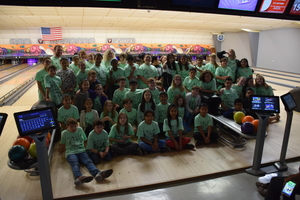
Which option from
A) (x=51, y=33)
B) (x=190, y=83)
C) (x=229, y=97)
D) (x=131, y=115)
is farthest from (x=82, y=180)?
(x=51, y=33)

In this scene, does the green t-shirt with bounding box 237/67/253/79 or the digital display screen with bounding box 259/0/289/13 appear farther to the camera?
the green t-shirt with bounding box 237/67/253/79

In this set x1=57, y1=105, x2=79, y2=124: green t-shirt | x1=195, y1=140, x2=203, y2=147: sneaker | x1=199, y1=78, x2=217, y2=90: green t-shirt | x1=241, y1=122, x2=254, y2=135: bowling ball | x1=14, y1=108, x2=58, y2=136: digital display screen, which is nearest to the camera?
x1=14, y1=108, x2=58, y2=136: digital display screen

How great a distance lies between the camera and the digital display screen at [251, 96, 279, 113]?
227cm

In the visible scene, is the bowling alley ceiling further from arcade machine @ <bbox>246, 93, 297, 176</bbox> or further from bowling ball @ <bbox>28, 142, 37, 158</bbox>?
arcade machine @ <bbox>246, 93, 297, 176</bbox>

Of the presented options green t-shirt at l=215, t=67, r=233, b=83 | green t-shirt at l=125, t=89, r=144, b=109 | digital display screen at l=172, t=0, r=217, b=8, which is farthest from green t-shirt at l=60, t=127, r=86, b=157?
green t-shirt at l=215, t=67, r=233, b=83

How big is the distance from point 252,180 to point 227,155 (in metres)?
0.53

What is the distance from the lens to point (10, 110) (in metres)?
4.48

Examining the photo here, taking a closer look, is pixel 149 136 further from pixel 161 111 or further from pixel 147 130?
pixel 161 111

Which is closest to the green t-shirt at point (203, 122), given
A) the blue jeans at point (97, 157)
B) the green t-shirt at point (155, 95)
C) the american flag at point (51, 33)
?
the green t-shirt at point (155, 95)

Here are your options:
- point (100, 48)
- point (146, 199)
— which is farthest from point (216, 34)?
point (146, 199)

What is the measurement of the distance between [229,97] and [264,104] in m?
1.42

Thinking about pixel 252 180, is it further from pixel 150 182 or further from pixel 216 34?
pixel 216 34

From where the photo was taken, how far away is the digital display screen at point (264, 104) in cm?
227

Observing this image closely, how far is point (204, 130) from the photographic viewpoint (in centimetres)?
317
